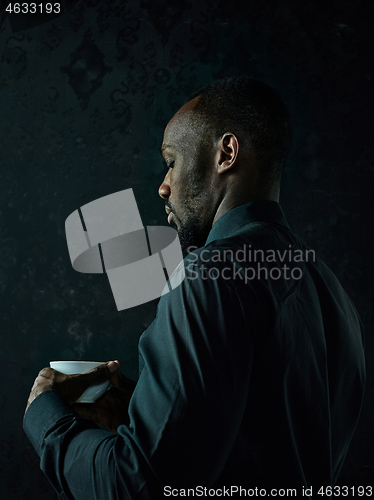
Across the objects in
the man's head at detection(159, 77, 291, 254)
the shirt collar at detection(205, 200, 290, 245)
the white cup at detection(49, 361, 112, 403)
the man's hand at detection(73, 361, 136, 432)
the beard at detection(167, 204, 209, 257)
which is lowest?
the man's hand at detection(73, 361, 136, 432)

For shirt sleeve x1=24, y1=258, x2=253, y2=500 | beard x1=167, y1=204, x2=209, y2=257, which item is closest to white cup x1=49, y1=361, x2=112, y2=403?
shirt sleeve x1=24, y1=258, x2=253, y2=500

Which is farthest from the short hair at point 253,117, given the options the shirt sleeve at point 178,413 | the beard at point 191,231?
the shirt sleeve at point 178,413

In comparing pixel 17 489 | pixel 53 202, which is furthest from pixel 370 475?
pixel 53 202

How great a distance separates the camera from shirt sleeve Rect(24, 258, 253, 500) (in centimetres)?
48

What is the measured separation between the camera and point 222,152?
2.52 ft

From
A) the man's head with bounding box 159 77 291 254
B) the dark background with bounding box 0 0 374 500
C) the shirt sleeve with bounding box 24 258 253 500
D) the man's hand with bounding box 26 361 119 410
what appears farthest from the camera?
the dark background with bounding box 0 0 374 500

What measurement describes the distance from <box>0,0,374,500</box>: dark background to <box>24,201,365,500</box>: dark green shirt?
0.87 metres

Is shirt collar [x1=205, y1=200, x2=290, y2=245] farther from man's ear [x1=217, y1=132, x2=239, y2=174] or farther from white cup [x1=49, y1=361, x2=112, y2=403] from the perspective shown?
white cup [x1=49, y1=361, x2=112, y2=403]

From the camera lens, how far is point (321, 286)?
0.71m

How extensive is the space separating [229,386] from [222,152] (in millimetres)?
437

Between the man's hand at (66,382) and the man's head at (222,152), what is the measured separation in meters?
0.30

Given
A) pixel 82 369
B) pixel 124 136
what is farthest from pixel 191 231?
pixel 124 136

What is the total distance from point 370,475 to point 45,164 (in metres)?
1.55

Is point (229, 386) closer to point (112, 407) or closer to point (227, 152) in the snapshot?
point (112, 407)
